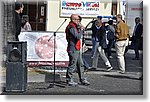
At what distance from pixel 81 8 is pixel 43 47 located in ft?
37.1

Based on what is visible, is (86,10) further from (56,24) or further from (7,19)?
(7,19)

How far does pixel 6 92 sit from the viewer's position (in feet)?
26.1

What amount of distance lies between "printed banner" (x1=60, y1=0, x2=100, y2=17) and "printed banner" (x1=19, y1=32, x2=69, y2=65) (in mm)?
11067

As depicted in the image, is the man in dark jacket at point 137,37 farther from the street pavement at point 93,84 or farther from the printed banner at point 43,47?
the printed banner at point 43,47

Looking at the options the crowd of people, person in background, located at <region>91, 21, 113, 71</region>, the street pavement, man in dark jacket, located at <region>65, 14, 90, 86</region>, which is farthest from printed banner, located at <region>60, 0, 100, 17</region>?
man in dark jacket, located at <region>65, 14, 90, 86</region>

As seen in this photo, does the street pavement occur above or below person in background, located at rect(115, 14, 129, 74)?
below

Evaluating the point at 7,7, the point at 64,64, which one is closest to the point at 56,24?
the point at 7,7

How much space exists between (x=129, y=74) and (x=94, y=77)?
115 centimetres

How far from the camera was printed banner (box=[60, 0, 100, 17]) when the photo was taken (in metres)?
21.3

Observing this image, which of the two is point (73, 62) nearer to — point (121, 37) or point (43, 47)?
point (43, 47)

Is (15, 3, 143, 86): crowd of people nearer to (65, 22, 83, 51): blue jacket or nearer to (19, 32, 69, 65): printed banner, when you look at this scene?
(65, 22, 83, 51): blue jacket

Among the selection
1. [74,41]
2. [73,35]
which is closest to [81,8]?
[74,41]

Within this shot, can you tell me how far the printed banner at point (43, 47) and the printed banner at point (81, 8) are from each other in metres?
11.1

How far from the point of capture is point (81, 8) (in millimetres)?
21359
